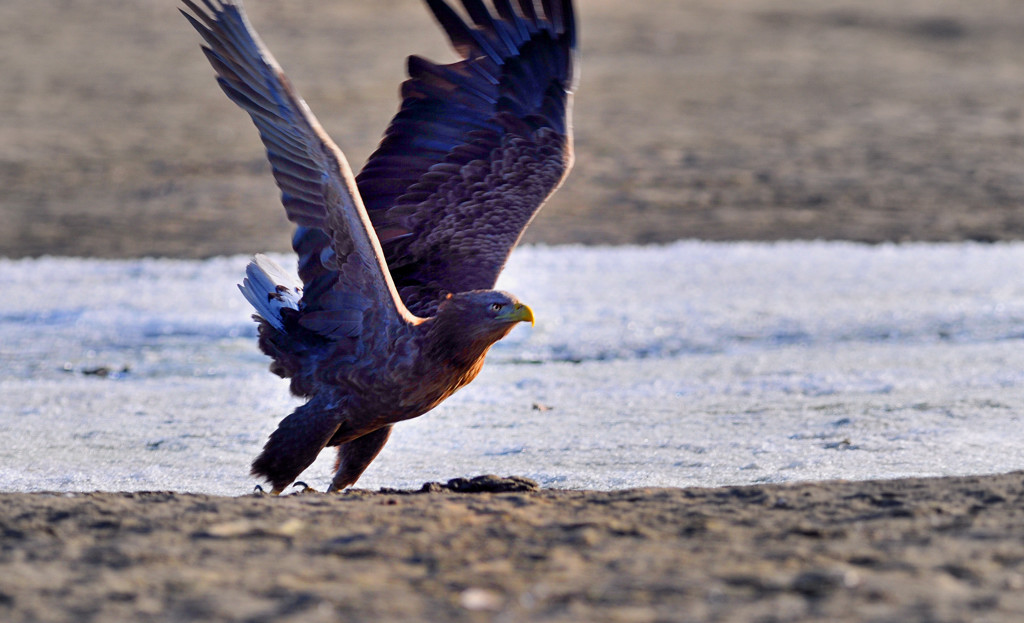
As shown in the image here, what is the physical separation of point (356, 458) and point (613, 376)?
77.8 inches

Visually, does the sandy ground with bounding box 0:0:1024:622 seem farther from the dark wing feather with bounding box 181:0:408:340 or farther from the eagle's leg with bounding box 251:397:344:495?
the dark wing feather with bounding box 181:0:408:340

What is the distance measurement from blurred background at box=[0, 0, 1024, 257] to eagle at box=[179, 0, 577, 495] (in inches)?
188

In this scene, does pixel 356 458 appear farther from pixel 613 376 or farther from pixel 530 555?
pixel 613 376

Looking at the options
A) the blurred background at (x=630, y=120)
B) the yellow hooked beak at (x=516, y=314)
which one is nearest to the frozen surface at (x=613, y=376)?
the yellow hooked beak at (x=516, y=314)

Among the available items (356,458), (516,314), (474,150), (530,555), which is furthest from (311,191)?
(530,555)

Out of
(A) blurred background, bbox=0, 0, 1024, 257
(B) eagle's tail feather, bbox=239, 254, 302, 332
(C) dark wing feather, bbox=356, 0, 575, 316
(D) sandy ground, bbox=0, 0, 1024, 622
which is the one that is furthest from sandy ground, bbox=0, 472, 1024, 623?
(A) blurred background, bbox=0, 0, 1024, 257

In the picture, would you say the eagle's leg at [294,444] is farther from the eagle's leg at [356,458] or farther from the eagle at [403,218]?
the eagle's leg at [356,458]

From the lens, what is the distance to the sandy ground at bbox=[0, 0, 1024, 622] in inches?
126

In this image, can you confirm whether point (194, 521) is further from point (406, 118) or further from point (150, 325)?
point (150, 325)

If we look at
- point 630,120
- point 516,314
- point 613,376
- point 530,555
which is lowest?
point 530,555

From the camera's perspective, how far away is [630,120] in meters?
14.6

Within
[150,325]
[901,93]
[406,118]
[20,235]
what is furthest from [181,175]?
[901,93]

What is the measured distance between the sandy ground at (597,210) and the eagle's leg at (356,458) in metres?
0.59

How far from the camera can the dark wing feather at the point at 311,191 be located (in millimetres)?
4402
